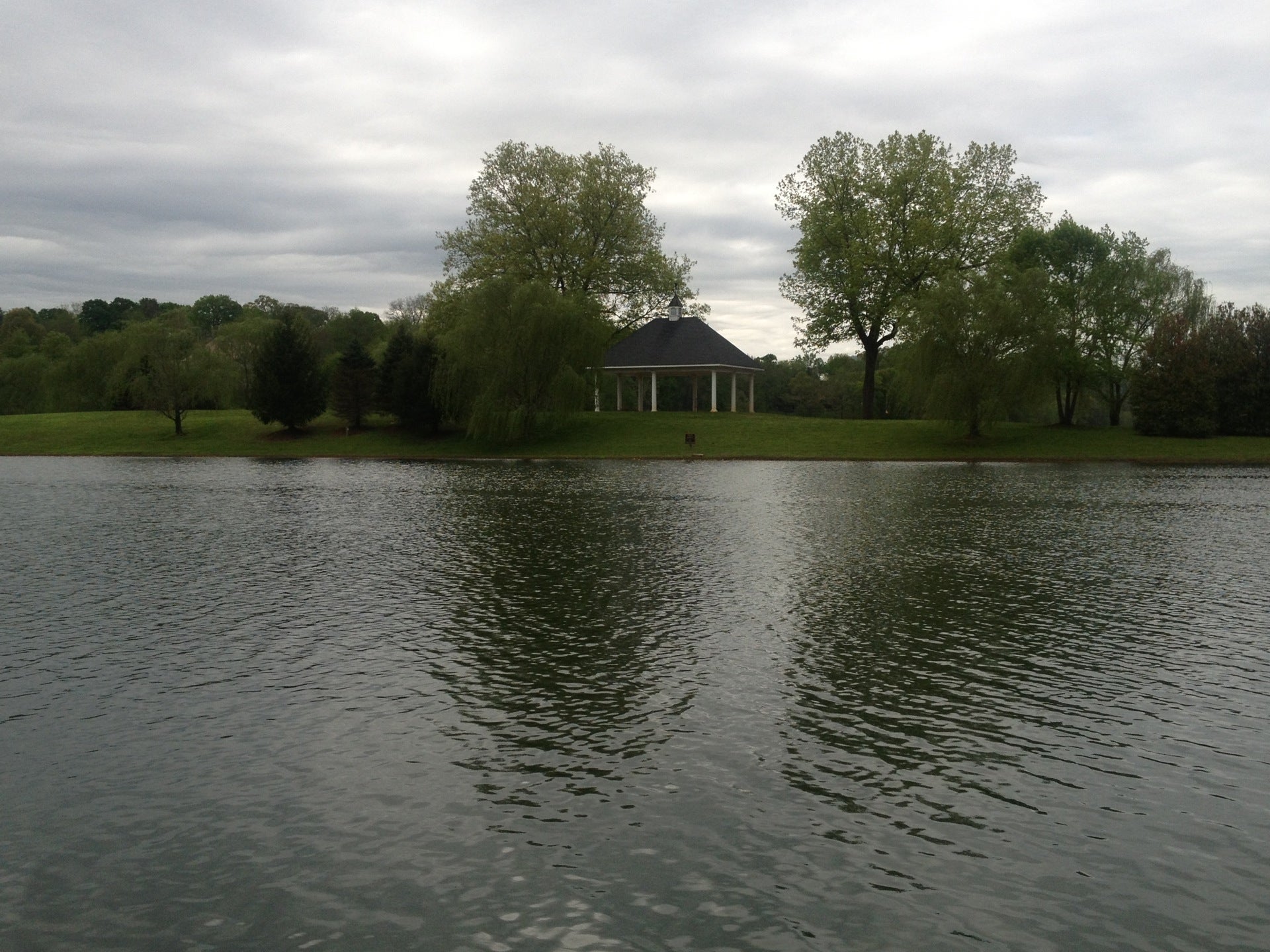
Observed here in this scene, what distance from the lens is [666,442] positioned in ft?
209

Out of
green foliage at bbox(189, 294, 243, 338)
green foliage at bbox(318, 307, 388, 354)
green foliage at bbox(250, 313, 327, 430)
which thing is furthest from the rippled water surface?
green foliage at bbox(189, 294, 243, 338)

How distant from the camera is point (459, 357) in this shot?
62.3 m

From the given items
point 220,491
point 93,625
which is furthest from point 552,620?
point 220,491

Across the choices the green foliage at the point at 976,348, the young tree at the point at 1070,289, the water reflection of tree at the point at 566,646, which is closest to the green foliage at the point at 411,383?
the green foliage at the point at 976,348

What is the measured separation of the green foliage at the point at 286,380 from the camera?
70375mm

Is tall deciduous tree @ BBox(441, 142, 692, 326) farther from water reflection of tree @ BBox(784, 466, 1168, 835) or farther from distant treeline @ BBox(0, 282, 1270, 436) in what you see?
water reflection of tree @ BBox(784, 466, 1168, 835)

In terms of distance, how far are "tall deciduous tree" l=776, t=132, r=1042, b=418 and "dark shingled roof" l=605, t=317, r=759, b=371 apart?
7801 millimetres

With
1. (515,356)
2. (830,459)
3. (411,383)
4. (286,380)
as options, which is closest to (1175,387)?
(830,459)

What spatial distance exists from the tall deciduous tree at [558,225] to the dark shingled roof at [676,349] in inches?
171

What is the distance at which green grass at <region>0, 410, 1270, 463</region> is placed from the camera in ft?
195

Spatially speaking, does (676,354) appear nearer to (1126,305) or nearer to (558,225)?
(558,225)

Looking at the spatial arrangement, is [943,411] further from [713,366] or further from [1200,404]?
[713,366]

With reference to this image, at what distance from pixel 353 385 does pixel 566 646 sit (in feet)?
209

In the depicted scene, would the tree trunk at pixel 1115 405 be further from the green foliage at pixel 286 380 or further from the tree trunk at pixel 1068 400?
the green foliage at pixel 286 380
